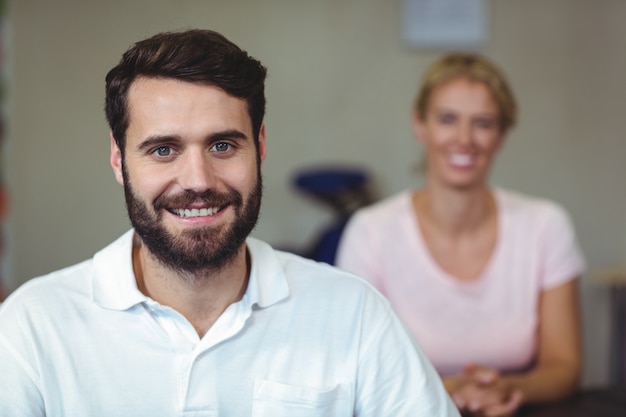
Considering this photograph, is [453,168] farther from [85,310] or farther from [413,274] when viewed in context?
[85,310]

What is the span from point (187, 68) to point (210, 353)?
16.9 inches

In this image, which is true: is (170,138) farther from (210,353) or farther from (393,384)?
(393,384)

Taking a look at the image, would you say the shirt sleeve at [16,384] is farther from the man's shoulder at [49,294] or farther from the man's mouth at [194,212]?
the man's mouth at [194,212]

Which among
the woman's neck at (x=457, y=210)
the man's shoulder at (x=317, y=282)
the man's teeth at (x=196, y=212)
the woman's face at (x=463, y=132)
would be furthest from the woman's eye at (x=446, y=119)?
the man's teeth at (x=196, y=212)

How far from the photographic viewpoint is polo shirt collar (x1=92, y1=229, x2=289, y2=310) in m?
1.29

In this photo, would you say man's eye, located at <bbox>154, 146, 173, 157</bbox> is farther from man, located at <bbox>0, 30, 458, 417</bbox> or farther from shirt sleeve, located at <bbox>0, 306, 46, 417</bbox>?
shirt sleeve, located at <bbox>0, 306, 46, 417</bbox>

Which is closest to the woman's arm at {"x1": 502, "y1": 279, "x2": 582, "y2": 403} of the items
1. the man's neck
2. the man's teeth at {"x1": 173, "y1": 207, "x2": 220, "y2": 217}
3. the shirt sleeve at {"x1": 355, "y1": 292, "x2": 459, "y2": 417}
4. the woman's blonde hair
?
the woman's blonde hair

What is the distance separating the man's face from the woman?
95 centimetres

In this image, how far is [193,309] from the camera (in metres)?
1.33

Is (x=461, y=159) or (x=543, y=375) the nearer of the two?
(x=543, y=375)

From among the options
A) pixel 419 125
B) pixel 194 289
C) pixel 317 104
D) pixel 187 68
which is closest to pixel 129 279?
pixel 194 289

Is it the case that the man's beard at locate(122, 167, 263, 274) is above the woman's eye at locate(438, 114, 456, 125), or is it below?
below

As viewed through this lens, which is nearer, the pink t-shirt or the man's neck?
the man's neck

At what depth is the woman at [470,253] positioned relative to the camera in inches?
82.3
